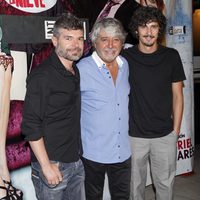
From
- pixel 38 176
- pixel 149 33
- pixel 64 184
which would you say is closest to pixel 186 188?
pixel 149 33

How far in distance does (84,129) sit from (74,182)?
0.38m

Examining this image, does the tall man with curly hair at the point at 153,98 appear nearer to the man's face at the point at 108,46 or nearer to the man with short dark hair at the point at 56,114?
the man's face at the point at 108,46

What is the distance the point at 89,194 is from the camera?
9.04 feet

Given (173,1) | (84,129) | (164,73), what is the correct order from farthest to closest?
(173,1), (164,73), (84,129)

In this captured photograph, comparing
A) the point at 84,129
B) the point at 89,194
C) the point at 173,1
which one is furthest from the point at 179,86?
Result: the point at 173,1

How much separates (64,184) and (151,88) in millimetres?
1003

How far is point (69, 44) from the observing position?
224 cm

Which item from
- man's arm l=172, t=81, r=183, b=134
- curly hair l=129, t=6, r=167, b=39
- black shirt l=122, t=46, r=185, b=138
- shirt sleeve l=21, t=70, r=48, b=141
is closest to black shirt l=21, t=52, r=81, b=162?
shirt sleeve l=21, t=70, r=48, b=141

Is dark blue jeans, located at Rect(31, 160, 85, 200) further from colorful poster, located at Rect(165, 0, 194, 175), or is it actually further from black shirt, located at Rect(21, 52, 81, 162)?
colorful poster, located at Rect(165, 0, 194, 175)

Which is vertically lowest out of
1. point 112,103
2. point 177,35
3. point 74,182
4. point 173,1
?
point 74,182

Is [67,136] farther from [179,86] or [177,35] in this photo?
[177,35]

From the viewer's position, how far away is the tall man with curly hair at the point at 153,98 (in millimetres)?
2850

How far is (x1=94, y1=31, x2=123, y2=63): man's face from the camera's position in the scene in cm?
253

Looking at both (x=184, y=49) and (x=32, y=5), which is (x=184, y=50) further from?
(x=32, y=5)
